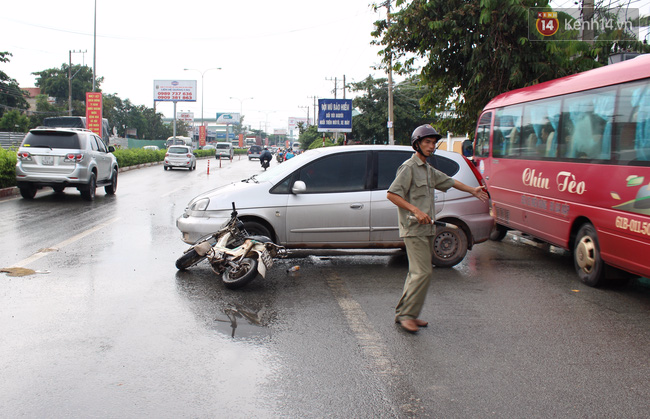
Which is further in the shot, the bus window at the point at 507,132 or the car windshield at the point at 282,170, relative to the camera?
the bus window at the point at 507,132

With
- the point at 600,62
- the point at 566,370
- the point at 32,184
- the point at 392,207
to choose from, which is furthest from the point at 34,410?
the point at 600,62

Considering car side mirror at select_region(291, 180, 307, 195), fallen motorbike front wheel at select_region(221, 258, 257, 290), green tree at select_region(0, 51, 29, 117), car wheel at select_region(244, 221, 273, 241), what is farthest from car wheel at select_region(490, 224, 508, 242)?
green tree at select_region(0, 51, 29, 117)

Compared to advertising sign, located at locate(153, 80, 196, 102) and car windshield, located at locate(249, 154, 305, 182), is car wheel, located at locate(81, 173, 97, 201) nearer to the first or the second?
car windshield, located at locate(249, 154, 305, 182)

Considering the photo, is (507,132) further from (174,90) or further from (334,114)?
(174,90)

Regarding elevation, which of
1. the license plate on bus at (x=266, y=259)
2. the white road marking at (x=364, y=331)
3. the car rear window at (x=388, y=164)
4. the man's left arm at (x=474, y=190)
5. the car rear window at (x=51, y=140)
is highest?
the car rear window at (x=51, y=140)

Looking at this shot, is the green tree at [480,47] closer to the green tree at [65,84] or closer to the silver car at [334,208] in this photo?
the silver car at [334,208]

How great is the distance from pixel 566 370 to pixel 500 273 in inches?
144

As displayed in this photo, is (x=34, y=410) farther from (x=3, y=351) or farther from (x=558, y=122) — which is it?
(x=558, y=122)

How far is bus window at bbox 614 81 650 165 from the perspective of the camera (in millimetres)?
6238

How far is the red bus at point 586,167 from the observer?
6332 millimetres

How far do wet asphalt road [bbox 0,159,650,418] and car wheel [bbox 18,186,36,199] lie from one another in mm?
7122

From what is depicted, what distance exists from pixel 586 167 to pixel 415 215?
338 centimetres

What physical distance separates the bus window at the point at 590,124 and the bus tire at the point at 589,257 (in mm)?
932

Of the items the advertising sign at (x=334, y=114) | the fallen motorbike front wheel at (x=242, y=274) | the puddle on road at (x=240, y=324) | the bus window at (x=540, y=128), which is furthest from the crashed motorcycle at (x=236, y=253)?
the advertising sign at (x=334, y=114)
